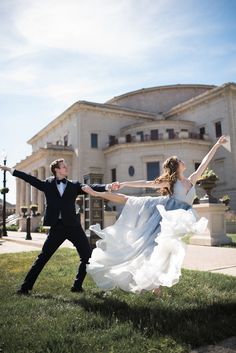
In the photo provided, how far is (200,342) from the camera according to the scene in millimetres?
3385

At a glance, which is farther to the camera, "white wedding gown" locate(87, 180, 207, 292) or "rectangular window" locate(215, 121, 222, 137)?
"rectangular window" locate(215, 121, 222, 137)

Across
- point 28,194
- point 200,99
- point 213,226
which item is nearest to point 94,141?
point 200,99

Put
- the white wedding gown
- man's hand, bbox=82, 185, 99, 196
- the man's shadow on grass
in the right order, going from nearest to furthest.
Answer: the man's shadow on grass, the white wedding gown, man's hand, bbox=82, 185, 99, 196

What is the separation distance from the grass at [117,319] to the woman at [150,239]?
385 millimetres

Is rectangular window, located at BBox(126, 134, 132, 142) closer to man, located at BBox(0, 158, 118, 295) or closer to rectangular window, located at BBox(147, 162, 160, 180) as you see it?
rectangular window, located at BBox(147, 162, 160, 180)

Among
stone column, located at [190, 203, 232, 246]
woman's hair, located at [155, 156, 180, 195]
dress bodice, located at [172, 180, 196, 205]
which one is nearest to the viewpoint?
dress bodice, located at [172, 180, 196, 205]

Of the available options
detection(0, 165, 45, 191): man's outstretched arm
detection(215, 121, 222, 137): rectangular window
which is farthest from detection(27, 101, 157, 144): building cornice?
detection(0, 165, 45, 191): man's outstretched arm

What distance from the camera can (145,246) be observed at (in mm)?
4969

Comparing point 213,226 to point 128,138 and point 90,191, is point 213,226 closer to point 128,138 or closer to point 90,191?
point 90,191

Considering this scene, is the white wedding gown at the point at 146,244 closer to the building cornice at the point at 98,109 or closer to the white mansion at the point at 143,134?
the white mansion at the point at 143,134

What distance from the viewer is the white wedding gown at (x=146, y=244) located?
445 cm

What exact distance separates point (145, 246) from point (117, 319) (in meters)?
1.20

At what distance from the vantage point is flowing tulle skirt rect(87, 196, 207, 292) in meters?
4.45

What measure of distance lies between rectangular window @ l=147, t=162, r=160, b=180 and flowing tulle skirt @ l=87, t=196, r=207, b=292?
118 ft
